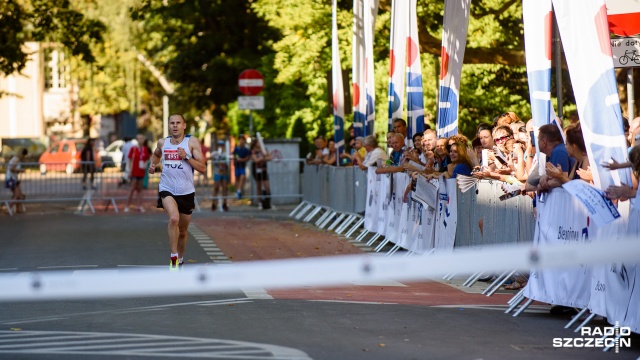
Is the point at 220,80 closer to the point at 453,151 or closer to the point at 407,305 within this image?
the point at 453,151

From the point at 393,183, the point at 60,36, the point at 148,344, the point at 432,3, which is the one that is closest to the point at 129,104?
the point at 60,36

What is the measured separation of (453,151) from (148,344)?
7385 mm

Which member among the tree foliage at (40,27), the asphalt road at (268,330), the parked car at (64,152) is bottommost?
the parked car at (64,152)

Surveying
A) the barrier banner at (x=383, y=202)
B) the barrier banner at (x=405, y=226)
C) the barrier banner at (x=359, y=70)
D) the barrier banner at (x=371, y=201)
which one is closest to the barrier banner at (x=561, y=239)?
the barrier banner at (x=405, y=226)

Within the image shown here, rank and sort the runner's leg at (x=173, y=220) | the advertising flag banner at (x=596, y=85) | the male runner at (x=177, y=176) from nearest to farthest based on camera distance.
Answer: the advertising flag banner at (x=596, y=85) → the runner's leg at (x=173, y=220) → the male runner at (x=177, y=176)

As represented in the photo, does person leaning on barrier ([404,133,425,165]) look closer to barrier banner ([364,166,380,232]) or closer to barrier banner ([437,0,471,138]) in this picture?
barrier banner ([437,0,471,138])

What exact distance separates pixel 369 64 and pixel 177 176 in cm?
1019

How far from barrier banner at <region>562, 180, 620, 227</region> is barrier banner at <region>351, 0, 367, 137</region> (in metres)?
16.2

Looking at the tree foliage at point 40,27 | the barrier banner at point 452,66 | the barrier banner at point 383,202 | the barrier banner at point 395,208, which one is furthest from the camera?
the tree foliage at point 40,27

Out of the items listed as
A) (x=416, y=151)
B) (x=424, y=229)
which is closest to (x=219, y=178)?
(x=416, y=151)

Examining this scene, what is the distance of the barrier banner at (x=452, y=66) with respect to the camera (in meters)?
18.6

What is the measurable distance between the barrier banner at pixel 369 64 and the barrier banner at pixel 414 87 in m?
4.00

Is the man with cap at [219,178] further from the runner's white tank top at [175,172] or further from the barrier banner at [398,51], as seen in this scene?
the runner's white tank top at [175,172]

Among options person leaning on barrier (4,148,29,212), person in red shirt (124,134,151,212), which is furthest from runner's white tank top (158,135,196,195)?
person leaning on barrier (4,148,29,212)
